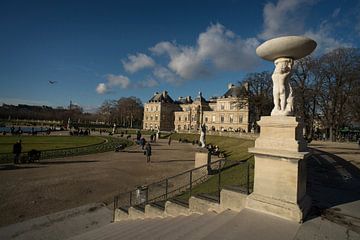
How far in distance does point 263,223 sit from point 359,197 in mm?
3206

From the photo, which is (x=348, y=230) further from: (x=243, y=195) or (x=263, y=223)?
(x=243, y=195)

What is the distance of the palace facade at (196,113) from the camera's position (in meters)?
71.4

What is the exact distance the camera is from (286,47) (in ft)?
15.3

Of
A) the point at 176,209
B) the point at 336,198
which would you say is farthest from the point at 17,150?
the point at 336,198

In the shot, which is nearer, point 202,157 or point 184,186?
point 184,186

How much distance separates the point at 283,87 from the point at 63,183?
1324cm

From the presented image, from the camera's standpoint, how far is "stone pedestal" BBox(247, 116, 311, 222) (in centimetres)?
444

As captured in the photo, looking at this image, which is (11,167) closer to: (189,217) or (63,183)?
(63,183)

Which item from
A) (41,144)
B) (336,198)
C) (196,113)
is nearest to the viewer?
(336,198)

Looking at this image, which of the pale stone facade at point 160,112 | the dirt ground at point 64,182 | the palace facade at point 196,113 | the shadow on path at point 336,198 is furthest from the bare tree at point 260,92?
the pale stone facade at point 160,112

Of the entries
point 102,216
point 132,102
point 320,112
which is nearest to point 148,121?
point 132,102

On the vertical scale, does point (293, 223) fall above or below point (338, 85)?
below

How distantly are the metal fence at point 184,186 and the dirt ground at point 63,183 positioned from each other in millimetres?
1264

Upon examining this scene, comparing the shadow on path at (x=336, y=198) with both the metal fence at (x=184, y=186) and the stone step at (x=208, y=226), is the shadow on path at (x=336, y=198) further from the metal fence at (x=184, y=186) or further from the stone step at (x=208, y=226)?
the metal fence at (x=184, y=186)
